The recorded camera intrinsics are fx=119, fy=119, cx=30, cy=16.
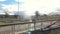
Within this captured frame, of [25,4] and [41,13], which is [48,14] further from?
[25,4]

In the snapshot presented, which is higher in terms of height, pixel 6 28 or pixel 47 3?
pixel 47 3

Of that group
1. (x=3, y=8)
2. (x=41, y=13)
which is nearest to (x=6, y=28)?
(x=3, y=8)

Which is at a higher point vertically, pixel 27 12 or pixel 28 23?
pixel 27 12

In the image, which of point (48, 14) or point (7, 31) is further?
point (48, 14)

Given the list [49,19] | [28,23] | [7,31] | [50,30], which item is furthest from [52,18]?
[7,31]

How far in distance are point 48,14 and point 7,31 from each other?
69cm

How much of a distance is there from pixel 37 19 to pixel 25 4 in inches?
11.9

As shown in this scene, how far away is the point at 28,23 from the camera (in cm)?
185

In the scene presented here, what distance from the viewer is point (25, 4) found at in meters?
1.84

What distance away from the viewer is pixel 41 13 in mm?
1874

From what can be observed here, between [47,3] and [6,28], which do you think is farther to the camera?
[47,3]

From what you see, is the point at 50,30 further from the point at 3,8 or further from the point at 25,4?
the point at 3,8

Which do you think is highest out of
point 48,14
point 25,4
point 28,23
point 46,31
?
point 25,4

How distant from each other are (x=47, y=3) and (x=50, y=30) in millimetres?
431
